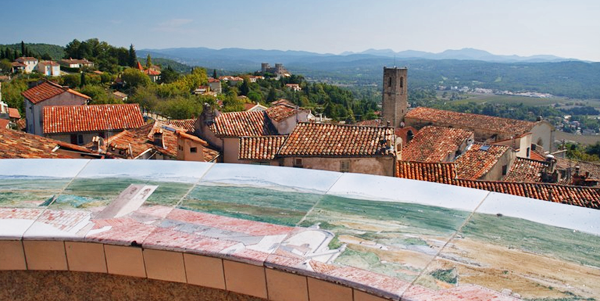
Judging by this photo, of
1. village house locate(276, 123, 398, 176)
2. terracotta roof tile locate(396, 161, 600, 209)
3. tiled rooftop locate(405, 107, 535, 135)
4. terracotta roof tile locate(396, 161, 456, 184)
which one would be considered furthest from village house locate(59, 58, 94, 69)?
terracotta roof tile locate(396, 161, 600, 209)

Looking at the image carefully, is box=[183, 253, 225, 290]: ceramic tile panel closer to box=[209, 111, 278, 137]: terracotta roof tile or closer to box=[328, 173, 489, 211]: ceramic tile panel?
box=[328, 173, 489, 211]: ceramic tile panel

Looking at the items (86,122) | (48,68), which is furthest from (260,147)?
(48,68)

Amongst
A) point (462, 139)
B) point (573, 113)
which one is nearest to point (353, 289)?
point (462, 139)

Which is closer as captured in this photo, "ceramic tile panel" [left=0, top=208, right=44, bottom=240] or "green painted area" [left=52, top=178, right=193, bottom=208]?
"ceramic tile panel" [left=0, top=208, right=44, bottom=240]

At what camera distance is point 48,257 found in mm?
2770

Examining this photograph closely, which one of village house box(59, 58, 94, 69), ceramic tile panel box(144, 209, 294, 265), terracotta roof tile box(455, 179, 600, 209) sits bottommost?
terracotta roof tile box(455, 179, 600, 209)

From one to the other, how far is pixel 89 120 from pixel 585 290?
27296 millimetres

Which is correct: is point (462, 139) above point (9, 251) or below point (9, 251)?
below

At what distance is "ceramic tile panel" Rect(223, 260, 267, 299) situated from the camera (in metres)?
2.44

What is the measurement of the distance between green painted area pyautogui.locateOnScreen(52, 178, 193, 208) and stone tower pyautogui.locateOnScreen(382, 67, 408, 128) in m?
45.0

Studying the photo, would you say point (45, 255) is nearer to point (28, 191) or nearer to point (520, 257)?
point (28, 191)

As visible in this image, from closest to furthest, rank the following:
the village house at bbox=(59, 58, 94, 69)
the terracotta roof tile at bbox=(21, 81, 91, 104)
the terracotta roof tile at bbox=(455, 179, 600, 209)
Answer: the terracotta roof tile at bbox=(455, 179, 600, 209) < the terracotta roof tile at bbox=(21, 81, 91, 104) < the village house at bbox=(59, 58, 94, 69)

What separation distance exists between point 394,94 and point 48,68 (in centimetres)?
5599

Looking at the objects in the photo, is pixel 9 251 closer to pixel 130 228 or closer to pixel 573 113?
pixel 130 228
